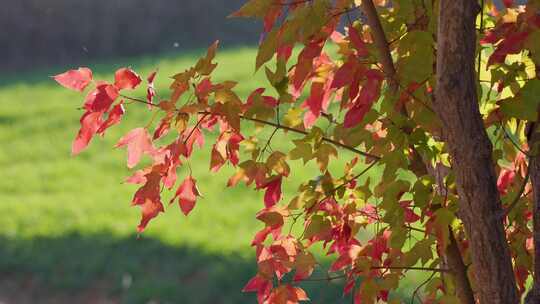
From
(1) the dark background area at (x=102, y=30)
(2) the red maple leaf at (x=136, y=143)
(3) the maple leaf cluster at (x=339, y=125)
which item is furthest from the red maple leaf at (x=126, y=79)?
(1) the dark background area at (x=102, y=30)

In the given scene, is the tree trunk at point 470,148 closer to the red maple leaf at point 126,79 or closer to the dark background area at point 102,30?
the red maple leaf at point 126,79

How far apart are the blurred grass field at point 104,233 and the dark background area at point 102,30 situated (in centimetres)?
255

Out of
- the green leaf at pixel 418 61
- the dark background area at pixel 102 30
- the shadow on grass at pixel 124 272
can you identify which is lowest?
the shadow on grass at pixel 124 272

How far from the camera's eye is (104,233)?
5133mm

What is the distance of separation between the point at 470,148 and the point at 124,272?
10.5ft

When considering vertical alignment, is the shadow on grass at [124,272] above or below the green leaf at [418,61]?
below

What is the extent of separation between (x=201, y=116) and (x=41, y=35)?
8729 millimetres

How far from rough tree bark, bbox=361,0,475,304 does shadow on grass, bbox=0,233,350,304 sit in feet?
6.86

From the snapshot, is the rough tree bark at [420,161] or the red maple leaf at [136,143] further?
the red maple leaf at [136,143]

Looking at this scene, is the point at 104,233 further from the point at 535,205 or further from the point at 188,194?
the point at 535,205

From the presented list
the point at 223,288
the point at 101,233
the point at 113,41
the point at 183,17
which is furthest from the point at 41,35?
the point at 223,288

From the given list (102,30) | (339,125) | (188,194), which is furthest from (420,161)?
(102,30)

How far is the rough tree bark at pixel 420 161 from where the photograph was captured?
5.89 feet

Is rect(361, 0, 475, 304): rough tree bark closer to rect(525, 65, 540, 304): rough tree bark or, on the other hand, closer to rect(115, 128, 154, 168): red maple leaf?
rect(525, 65, 540, 304): rough tree bark
